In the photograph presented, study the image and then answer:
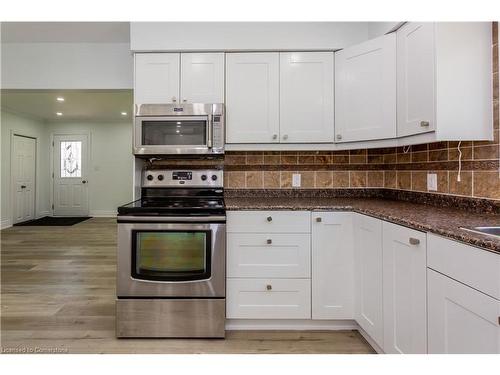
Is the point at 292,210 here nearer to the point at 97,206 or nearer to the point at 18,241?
the point at 18,241

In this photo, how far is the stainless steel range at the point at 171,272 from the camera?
2051 mm

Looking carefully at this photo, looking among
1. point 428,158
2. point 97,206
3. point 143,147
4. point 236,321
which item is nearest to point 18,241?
point 97,206

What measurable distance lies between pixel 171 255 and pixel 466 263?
158 cm

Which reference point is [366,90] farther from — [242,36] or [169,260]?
[169,260]

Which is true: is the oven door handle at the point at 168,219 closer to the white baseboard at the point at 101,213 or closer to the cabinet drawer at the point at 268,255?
the cabinet drawer at the point at 268,255

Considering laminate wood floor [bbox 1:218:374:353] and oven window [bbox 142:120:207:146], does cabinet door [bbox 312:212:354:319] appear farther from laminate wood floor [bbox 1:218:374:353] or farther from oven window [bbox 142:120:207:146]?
oven window [bbox 142:120:207:146]

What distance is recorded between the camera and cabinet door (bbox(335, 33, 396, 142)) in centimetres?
215

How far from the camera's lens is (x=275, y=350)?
6.45ft

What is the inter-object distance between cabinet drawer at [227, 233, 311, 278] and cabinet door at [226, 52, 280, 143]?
2.57 feet

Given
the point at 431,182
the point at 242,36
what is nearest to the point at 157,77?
the point at 242,36

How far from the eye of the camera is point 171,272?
2.07 metres

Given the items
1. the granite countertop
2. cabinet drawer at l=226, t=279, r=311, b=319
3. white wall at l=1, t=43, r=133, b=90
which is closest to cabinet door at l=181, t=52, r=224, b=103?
white wall at l=1, t=43, r=133, b=90

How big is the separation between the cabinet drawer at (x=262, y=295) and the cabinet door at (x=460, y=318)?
35.8 inches

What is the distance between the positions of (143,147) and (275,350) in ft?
5.45
